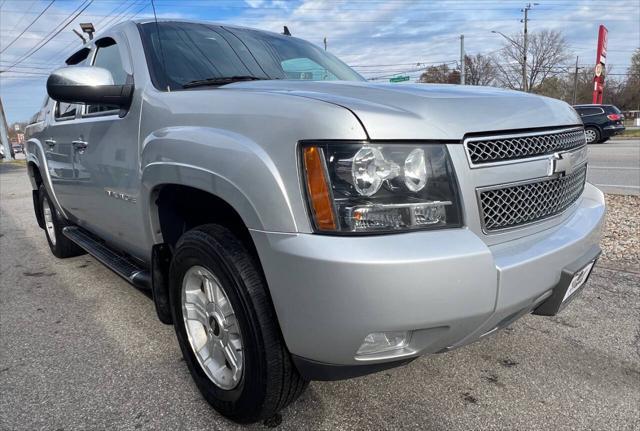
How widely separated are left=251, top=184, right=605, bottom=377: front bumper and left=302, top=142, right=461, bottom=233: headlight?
0.19 ft

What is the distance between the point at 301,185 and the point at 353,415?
120 cm

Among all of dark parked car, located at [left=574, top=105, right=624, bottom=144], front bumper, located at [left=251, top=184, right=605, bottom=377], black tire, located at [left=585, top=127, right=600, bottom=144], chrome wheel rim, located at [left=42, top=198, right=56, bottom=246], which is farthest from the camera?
black tire, located at [left=585, top=127, right=600, bottom=144]

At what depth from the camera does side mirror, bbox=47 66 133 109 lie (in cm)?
244

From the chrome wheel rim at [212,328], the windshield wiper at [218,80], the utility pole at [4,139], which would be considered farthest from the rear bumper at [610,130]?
the utility pole at [4,139]

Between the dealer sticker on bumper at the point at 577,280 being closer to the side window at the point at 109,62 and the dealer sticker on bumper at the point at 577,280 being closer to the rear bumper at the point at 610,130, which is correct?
the side window at the point at 109,62

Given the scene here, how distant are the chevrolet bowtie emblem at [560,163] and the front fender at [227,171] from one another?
→ 1.11 m

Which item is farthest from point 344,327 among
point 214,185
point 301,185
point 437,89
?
point 437,89

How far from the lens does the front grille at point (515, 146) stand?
1.75 m

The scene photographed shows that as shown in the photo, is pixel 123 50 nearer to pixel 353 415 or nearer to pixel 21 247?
pixel 353 415

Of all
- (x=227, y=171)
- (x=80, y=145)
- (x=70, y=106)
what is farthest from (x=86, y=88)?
(x=70, y=106)

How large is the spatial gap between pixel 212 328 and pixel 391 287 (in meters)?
1.04

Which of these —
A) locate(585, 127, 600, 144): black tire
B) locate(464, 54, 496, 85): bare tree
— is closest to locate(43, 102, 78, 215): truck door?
locate(585, 127, 600, 144): black tire

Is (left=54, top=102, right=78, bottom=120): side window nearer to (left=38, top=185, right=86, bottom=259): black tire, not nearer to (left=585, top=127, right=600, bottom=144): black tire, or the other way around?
(left=38, top=185, right=86, bottom=259): black tire

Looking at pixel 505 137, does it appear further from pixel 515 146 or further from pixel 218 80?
pixel 218 80
